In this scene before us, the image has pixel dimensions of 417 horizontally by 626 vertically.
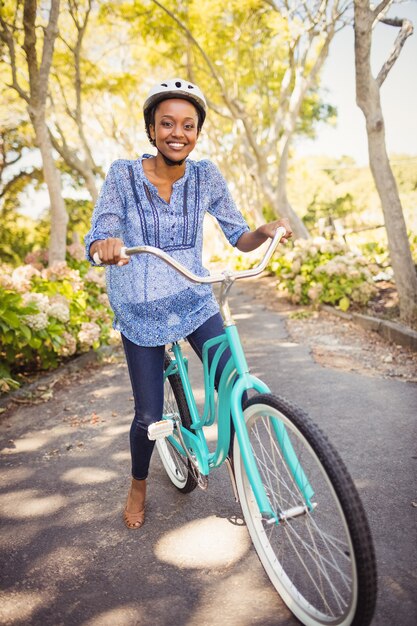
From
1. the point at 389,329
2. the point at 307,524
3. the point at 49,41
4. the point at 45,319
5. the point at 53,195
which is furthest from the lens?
the point at 53,195

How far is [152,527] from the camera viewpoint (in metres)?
2.69

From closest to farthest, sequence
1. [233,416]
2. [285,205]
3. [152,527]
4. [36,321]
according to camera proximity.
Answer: [233,416] → [152,527] → [36,321] → [285,205]

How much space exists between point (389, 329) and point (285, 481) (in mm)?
4200

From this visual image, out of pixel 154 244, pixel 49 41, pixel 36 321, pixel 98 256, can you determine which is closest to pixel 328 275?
pixel 36 321

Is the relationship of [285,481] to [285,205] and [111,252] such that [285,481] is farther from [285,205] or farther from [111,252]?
[285,205]

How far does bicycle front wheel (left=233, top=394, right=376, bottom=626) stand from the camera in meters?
1.59

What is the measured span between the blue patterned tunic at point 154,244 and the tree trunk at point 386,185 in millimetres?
4084

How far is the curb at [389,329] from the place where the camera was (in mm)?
5476

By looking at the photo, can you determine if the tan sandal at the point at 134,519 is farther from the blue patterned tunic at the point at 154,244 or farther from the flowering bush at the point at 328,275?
the flowering bush at the point at 328,275

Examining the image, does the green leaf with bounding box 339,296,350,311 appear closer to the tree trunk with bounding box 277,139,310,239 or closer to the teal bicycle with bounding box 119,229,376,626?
the tree trunk with bounding box 277,139,310,239

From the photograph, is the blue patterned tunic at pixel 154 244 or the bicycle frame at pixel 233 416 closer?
the bicycle frame at pixel 233 416

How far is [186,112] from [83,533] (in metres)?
2.30

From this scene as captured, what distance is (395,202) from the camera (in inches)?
228

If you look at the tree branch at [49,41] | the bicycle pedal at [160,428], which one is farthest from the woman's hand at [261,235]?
the tree branch at [49,41]
